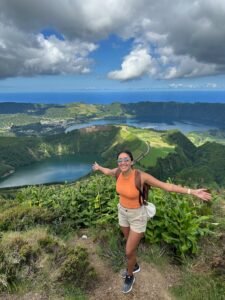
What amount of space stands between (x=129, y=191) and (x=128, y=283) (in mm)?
2036

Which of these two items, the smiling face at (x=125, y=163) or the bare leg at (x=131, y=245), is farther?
the bare leg at (x=131, y=245)

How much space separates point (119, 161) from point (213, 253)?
3.38 meters

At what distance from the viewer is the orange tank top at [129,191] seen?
6383 millimetres

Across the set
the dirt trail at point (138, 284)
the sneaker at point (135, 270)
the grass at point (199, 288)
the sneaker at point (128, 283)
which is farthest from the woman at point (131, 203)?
the grass at point (199, 288)

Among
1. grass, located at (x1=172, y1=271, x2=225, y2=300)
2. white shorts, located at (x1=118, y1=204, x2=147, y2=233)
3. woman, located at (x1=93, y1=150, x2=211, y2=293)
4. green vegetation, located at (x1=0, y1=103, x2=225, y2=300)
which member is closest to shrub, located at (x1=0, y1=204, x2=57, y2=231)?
green vegetation, located at (x1=0, y1=103, x2=225, y2=300)

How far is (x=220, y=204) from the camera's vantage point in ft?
34.1

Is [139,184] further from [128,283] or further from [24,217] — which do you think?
[24,217]

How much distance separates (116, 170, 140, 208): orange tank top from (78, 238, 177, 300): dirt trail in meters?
1.84

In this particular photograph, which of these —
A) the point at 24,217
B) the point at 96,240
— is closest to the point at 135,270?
the point at 96,240

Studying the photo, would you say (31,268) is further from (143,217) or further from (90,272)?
(143,217)

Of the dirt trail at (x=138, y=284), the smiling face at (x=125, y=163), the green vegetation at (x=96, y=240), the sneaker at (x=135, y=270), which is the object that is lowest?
the dirt trail at (x=138, y=284)

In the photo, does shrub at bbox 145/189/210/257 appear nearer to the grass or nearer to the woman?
the grass

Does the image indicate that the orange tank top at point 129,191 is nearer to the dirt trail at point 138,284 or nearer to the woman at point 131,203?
Answer: the woman at point 131,203

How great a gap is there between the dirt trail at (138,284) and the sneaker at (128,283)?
0.08m
